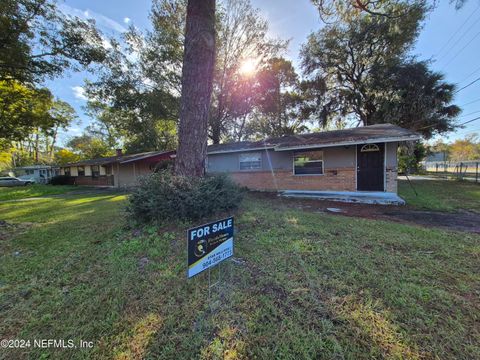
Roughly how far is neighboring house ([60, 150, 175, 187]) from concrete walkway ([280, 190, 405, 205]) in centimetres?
1267

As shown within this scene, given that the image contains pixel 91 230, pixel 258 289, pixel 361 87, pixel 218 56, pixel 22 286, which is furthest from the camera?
pixel 361 87

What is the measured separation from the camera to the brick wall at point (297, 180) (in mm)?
9391

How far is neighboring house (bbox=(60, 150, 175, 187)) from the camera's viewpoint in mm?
18414

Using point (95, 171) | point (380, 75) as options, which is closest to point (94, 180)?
point (95, 171)

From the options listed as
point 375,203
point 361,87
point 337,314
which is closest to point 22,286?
point 337,314

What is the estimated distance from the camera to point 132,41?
53.4 feet

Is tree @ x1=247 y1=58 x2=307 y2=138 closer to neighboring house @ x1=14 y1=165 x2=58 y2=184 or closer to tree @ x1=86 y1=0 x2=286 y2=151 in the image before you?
tree @ x1=86 y1=0 x2=286 y2=151

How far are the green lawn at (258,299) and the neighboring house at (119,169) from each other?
49.4ft

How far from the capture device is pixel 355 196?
28.8 feet

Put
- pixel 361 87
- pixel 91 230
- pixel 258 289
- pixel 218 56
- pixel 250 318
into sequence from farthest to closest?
pixel 361 87
pixel 218 56
pixel 91 230
pixel 258 289
pixel 250 318

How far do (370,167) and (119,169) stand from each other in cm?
1945

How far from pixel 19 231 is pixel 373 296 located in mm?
7776

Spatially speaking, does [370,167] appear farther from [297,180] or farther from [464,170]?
[464,170]

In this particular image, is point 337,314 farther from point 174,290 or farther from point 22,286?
point 22,286
